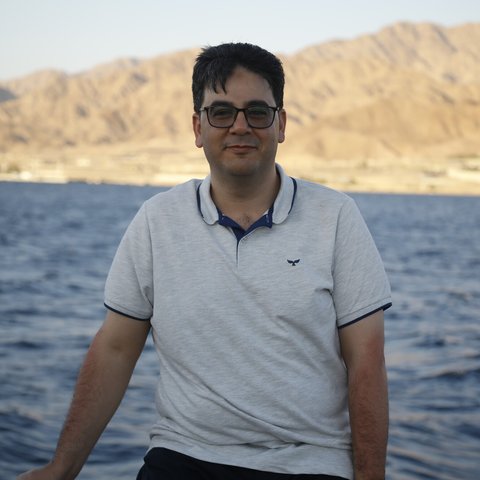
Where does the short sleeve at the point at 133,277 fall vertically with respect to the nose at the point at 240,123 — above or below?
below

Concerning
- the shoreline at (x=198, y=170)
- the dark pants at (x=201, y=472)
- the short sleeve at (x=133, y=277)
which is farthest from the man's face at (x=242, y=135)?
the shoreline at (x=198, y=170)

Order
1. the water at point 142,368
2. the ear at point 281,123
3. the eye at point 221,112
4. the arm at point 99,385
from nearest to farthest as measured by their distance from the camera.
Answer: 1. the arm at point 99,385
2. the eye at point 221,112
3. the ear at point 281,123
4. the water at point 142,368

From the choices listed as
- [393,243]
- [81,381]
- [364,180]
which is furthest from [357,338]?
[364,180]

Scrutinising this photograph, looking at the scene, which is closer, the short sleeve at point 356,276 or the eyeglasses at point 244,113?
the short sleeve at point 356,276

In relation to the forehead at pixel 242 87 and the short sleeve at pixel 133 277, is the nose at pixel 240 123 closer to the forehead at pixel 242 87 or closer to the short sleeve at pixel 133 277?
the forehead at pixel 242 87

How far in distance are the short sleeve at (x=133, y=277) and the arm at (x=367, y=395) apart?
573mm

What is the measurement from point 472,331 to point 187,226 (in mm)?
11923

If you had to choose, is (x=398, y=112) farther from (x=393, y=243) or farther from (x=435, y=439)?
(x=435, y=439)

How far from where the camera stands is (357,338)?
2.98 metres

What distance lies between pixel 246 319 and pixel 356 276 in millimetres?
325

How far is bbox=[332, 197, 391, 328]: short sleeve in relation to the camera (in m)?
2.96

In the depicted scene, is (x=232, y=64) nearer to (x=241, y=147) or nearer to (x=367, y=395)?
(x=241, y=147)

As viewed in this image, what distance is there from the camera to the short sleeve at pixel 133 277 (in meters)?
3.06

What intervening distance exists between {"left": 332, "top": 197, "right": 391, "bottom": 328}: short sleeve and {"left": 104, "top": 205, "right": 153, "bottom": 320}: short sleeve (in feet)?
1.75
